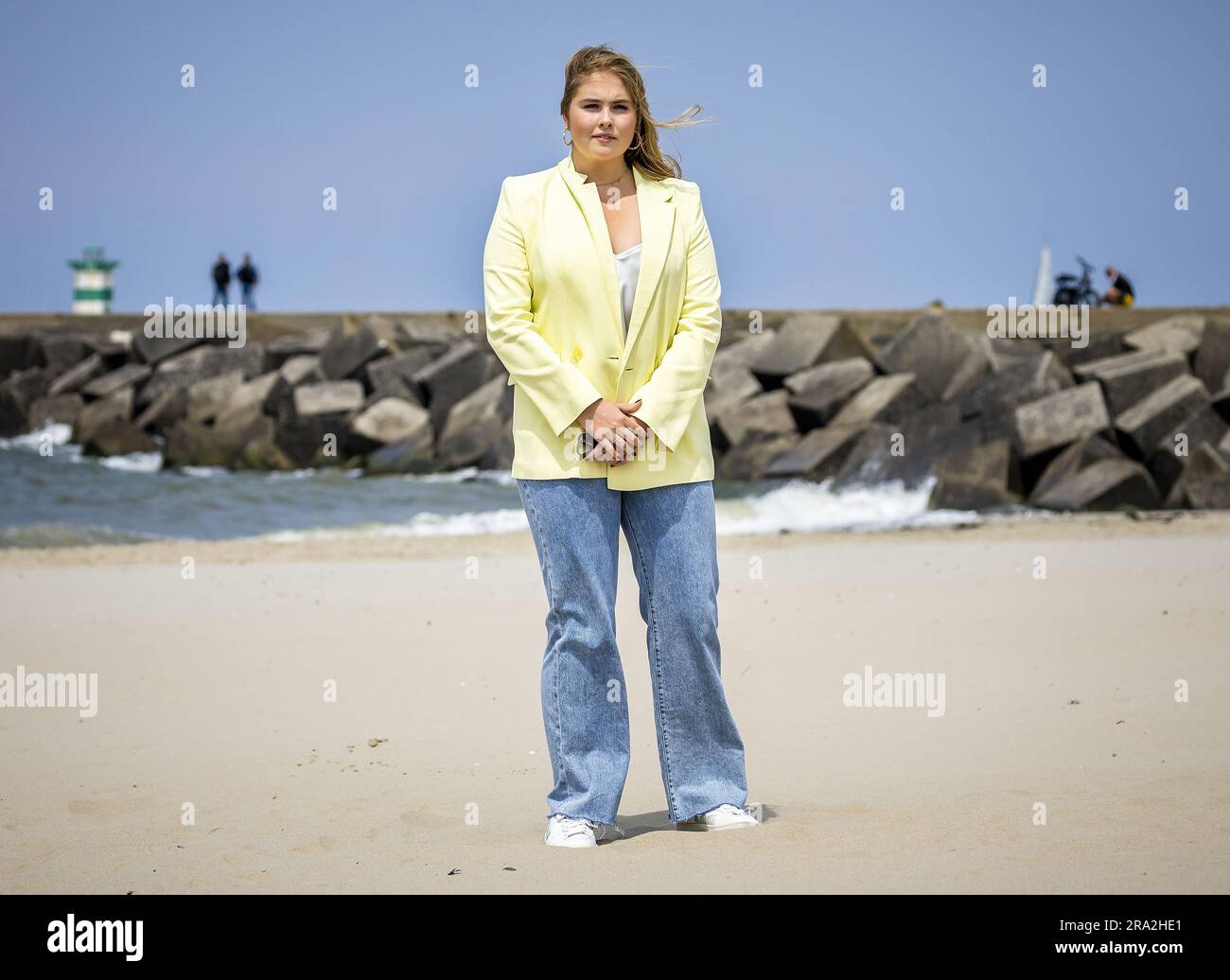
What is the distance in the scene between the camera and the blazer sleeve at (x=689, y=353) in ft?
12.2

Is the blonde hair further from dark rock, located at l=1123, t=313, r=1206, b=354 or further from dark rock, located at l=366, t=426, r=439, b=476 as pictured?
dark rock, located at l=366, t=426, r=439, b=476

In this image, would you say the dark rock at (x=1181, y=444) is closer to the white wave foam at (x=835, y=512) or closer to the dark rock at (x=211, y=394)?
the white wave foam at (x=835, y=512)

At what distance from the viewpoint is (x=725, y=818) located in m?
3.92

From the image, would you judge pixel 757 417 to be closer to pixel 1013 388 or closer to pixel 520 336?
pixel 1013 388

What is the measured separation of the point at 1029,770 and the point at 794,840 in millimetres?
1062

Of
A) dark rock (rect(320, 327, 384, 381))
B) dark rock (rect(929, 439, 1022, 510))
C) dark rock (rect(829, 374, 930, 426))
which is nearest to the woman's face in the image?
dark rock (rect(929, 439, 1022, 510))

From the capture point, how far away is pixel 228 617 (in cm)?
782

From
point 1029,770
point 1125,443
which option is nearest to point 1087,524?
point 1125,443

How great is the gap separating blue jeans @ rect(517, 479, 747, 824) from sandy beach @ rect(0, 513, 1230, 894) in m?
0.16

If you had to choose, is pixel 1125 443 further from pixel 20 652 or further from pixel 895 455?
pixel 20 652

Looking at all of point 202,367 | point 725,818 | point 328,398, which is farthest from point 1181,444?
point 202,367

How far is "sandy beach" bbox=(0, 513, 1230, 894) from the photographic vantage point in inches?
140

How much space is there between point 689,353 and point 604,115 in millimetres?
634

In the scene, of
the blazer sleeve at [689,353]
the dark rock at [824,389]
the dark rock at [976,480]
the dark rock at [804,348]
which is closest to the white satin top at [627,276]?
the blazer sleeve at [689,353]
